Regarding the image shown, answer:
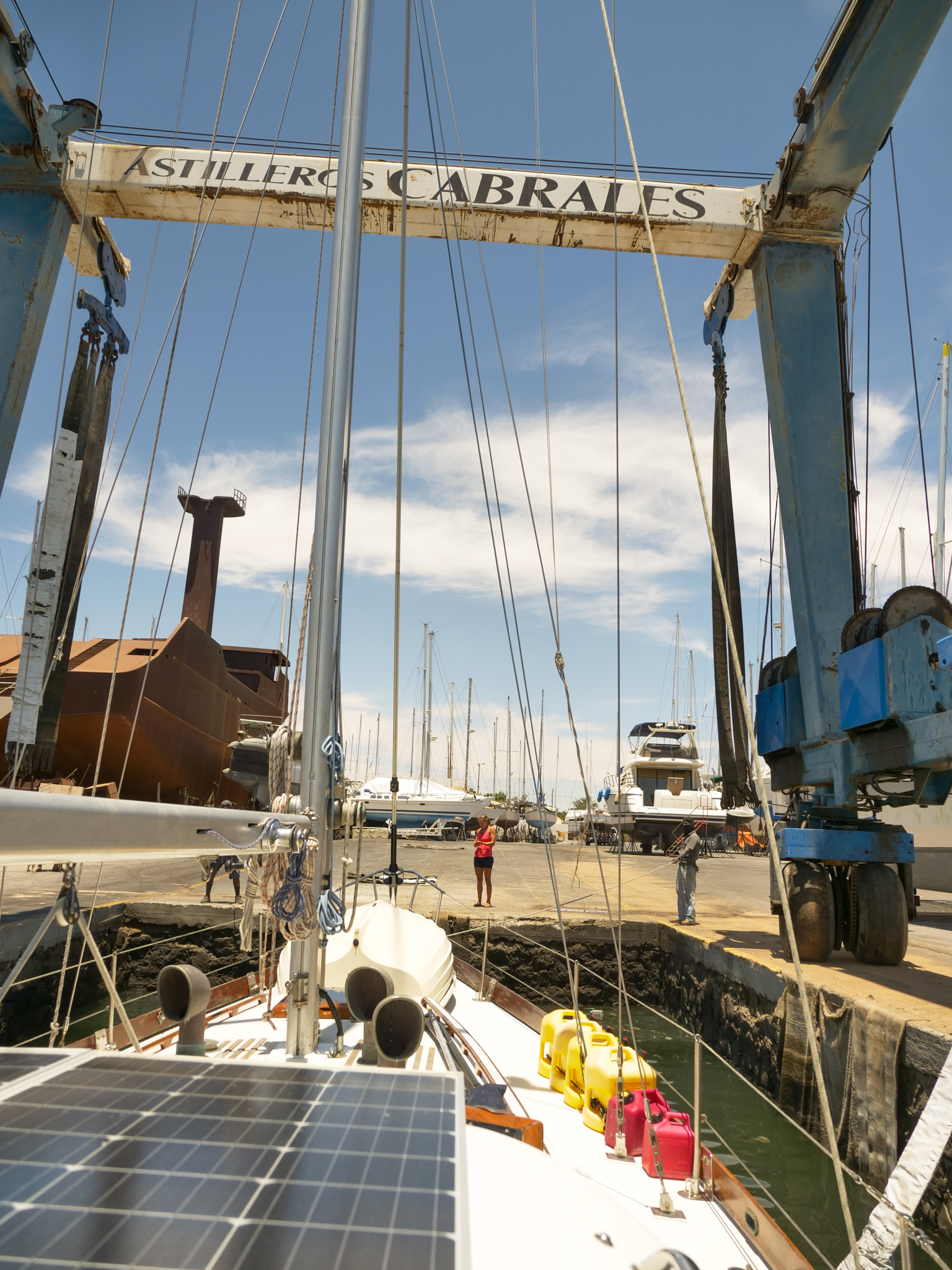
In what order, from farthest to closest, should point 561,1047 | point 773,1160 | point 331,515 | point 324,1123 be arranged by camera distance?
point 773,1160
point 561,1047
point 331,515
point 324,1123

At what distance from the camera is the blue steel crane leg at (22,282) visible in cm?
892

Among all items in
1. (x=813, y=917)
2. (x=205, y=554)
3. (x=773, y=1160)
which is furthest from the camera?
(x=205, y=554)

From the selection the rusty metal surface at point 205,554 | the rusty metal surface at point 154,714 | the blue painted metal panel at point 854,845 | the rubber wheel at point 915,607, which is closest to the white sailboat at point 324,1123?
the blue painted metal panel at point 854,845

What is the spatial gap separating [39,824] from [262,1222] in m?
0.90

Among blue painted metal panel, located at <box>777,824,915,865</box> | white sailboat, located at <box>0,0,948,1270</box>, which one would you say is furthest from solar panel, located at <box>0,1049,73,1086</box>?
blue painted metal panel, located at <box>777,824,915,865</box>

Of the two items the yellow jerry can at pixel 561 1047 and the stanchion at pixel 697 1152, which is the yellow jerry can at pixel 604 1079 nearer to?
the yellow jerry can at pixel 561 1047

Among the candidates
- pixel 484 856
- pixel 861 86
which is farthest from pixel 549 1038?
pixel 861 86

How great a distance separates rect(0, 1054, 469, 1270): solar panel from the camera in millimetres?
1358

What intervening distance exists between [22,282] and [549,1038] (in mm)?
10249

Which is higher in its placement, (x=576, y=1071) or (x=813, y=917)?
(x=813, y=917)

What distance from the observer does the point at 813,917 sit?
7.80m

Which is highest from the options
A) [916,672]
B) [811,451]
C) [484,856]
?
[811,451]

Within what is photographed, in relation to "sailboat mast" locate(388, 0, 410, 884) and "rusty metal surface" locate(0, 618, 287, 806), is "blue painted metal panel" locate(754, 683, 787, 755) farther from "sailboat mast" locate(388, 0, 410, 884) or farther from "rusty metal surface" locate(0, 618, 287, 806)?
"rusty metal surface" locate(0, 618, 287, 806)

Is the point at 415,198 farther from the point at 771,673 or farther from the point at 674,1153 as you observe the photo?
the point at 674,1153
